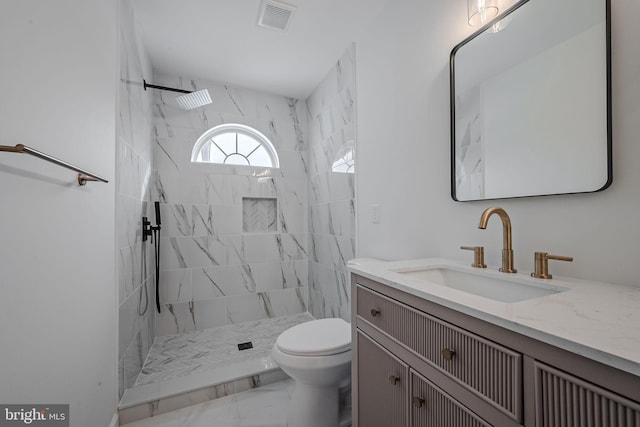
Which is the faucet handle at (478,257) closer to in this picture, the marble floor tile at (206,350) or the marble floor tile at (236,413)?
the marble floor tile at (236,413)

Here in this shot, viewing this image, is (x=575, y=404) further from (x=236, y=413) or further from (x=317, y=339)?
(x=236, y=413)

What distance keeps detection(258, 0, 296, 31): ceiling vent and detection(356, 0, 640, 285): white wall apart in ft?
1.85

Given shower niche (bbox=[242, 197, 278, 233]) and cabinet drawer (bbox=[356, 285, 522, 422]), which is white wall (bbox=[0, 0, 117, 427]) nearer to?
cabinet drawer (bbox=[356, 285, 522, 422])

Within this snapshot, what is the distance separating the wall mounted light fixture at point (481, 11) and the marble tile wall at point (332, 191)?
0.99 m

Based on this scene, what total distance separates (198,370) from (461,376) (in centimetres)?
187

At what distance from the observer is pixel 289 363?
1.29m

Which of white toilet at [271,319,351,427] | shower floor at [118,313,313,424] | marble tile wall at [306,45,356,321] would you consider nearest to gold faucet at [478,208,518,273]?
white toilet at [271,319,351,427]

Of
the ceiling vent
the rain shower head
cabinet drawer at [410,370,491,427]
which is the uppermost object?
the ceiling vent

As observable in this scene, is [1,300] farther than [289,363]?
No

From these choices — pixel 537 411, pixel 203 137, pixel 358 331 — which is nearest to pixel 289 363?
pixel 358 331

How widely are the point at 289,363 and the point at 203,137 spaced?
229 cm

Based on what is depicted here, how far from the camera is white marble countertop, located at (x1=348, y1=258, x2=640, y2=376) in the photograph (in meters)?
0.42

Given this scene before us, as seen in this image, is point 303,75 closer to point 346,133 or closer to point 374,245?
point 346,133

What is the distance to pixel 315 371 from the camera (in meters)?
1.27
